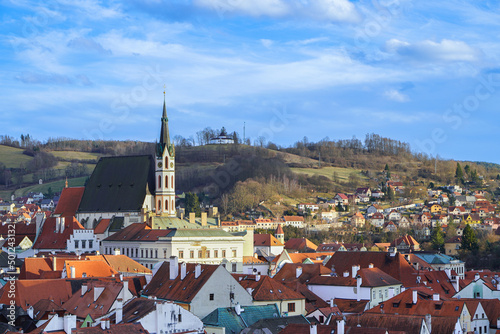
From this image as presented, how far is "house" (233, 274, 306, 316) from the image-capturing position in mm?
50000

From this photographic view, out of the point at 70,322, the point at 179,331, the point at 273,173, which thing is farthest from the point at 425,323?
the point at 273,173

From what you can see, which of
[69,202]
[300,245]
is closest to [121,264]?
[69,202]

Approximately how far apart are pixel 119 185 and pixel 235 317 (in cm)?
5734

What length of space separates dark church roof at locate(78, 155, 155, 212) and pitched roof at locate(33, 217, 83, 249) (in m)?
6.45

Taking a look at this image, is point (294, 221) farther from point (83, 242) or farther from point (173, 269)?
point (173, 269)

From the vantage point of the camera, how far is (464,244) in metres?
106

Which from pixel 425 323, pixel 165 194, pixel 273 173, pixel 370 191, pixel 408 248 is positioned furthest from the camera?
pixel 370 191

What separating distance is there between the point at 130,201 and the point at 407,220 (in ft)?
218

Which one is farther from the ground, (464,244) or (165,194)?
(165,194)

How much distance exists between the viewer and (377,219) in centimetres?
15238

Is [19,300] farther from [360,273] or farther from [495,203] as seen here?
[495,203]

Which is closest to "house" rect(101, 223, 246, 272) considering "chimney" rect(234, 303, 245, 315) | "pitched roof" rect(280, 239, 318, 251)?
"chimney" rect(234, 303, 245, 315)

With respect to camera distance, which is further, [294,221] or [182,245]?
[294,221]

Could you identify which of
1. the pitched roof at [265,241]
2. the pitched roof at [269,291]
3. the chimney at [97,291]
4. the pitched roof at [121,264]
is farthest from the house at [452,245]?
the chimney at [97,291]
